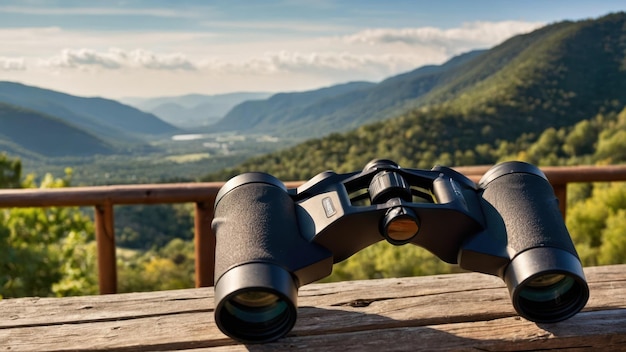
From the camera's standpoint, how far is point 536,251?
710mm

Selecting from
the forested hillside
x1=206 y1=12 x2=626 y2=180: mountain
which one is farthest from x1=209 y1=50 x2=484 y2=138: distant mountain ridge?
x1=206 y1=12 x2=626 y2=180: mountain

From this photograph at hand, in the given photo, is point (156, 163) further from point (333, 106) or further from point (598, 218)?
point (333, 106)

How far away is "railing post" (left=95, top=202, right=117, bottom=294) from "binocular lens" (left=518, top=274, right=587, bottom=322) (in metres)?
1.12

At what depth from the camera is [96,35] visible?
8606 cm

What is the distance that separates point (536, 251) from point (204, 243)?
99 centimetres

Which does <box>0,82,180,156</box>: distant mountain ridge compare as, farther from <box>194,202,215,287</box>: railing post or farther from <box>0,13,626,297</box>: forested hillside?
<box>194,202,215,287</box>: railing post

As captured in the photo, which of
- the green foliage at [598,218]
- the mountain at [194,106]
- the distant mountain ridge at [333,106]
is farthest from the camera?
the mountain at [194,106]

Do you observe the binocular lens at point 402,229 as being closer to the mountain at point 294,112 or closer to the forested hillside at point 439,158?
the forested hillside at point 439,158

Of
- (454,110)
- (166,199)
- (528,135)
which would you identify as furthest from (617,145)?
(166,199)

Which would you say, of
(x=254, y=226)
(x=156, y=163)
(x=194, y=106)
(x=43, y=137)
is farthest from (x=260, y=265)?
(x=194, y=106)

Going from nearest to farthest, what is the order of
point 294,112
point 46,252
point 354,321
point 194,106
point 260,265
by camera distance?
1. point 260,265
2. point 354,321
3. point 46,252
4. point 294,112
5. point 194,106

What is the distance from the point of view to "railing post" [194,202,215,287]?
1.50m

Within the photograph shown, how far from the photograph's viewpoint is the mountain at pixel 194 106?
154250mm

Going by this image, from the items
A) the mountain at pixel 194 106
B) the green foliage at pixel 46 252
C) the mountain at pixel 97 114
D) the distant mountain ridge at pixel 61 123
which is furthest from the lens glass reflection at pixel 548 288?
the mountain at pixel 194 106
